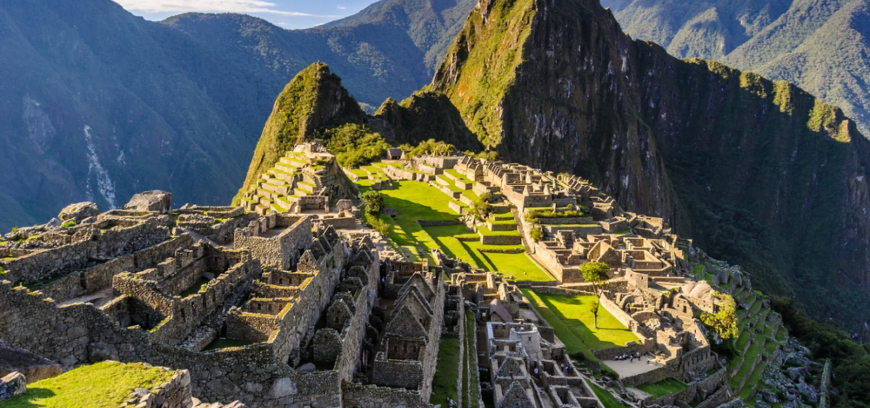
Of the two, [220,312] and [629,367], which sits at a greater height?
[220,312]

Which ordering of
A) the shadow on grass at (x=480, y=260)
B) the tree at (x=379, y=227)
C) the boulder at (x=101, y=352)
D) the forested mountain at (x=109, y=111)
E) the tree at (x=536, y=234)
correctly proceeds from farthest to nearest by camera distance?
the forested mountain at (x=109, y=111) → the tree at (x=536, y=234) → the shadow on grass at (x=480, y=260) → the tree at (x=379, y=227) → the boulder at (x=101, y=352)

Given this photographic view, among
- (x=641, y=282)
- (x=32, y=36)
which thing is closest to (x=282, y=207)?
(x=641, y=282)

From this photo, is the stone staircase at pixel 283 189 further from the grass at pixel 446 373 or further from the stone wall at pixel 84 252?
the stone wall at pixel 84 252

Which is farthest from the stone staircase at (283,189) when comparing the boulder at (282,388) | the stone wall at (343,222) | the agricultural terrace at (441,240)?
the boulder at (282,388)

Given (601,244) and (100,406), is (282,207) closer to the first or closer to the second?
(601,244)

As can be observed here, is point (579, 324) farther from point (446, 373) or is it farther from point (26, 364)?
point (26, 364)

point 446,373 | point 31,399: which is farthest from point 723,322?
point 31,399
